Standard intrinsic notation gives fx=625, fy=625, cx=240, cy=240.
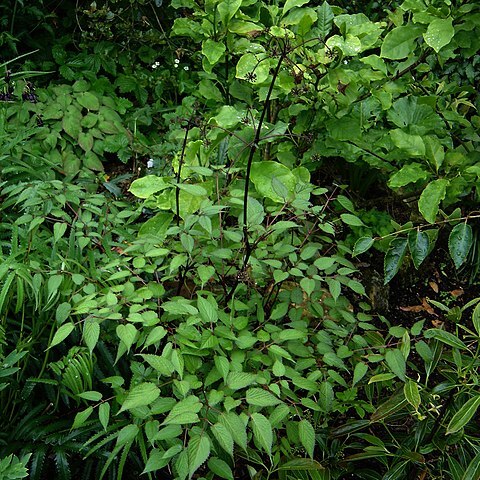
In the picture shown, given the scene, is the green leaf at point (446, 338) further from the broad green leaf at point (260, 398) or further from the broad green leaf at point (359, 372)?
the broad green leaf at point (260, 398)

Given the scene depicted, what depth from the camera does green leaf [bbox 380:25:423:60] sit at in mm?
2076

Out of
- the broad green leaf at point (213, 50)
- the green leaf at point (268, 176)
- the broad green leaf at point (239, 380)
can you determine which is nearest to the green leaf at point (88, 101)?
the broad green leaf at point (213, 50)

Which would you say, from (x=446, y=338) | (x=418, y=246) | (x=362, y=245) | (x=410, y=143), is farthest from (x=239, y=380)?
(x=410, y=143)

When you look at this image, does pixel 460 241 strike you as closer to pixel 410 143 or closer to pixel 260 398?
pixel 410 143

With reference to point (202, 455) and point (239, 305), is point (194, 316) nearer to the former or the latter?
point (239, 305)

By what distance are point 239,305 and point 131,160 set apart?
2183mm

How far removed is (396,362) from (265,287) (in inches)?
28.5

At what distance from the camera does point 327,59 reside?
6.82ft

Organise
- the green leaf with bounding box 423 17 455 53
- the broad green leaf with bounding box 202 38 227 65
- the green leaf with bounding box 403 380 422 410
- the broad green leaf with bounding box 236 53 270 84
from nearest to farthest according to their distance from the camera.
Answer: the green leaf with bounding box 403 380 422 410 → the green leaf with bounding box 423 17 455 53 → the broad green leaf with bounding box 236 53 270 84 → the broad green leaf with bounding box 202 38 227 65

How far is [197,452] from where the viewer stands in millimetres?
1321

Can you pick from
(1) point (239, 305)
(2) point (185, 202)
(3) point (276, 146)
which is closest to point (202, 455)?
(1) point (239, 305)

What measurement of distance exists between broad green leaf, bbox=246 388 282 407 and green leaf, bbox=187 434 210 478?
0.46 ft

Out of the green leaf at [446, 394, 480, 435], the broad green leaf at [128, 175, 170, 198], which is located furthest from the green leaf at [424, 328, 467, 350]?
the broad green leaf at [128, 175, 170, 198]

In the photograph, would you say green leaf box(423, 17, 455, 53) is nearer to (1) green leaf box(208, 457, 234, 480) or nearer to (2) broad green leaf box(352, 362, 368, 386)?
(2) broad green leaf box(352, 362, 368, 386)
